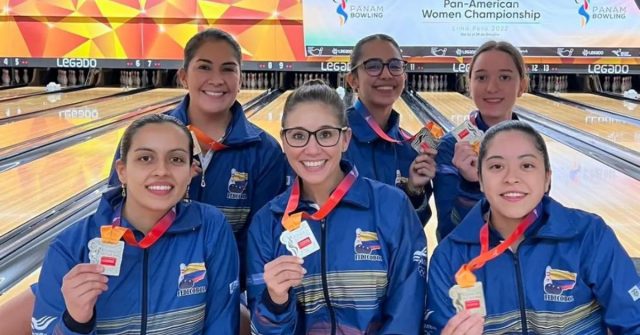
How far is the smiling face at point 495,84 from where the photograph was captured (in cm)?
207

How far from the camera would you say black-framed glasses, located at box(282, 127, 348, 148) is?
5.03 feet

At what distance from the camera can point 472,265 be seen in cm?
142

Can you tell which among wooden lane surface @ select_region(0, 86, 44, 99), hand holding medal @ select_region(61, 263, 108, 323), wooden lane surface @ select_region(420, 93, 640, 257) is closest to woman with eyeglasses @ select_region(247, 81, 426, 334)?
hand holding medal @ select_region(61, 263, 108, 323)

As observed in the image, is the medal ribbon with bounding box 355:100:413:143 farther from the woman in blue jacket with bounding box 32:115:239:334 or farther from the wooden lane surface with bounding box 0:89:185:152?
the wooden lane surface with bounding box 0:89:185:152

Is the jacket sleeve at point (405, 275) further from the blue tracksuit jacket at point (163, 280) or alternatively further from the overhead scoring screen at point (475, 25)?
the overhead scoring screen at point (475, 25)

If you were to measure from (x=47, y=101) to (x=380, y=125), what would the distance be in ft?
20.5

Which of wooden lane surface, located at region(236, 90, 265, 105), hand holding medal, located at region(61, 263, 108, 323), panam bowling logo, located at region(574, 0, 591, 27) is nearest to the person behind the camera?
hand holding medal, located at region(61, 263, 108, 323)

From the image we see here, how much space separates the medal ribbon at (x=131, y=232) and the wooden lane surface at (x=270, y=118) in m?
3.36

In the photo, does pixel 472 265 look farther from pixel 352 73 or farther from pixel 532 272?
pixel 352 73

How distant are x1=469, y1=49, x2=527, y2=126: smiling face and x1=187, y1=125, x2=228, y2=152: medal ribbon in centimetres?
81

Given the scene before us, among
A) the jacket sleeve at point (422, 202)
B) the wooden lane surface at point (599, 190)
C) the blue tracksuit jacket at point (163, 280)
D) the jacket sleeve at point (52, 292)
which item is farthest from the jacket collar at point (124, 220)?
the wooden lane surface at point (599, 190)

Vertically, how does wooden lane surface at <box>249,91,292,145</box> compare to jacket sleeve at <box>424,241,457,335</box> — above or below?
above

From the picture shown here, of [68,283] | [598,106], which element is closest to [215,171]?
[68,283]

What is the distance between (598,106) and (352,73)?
5.95m
